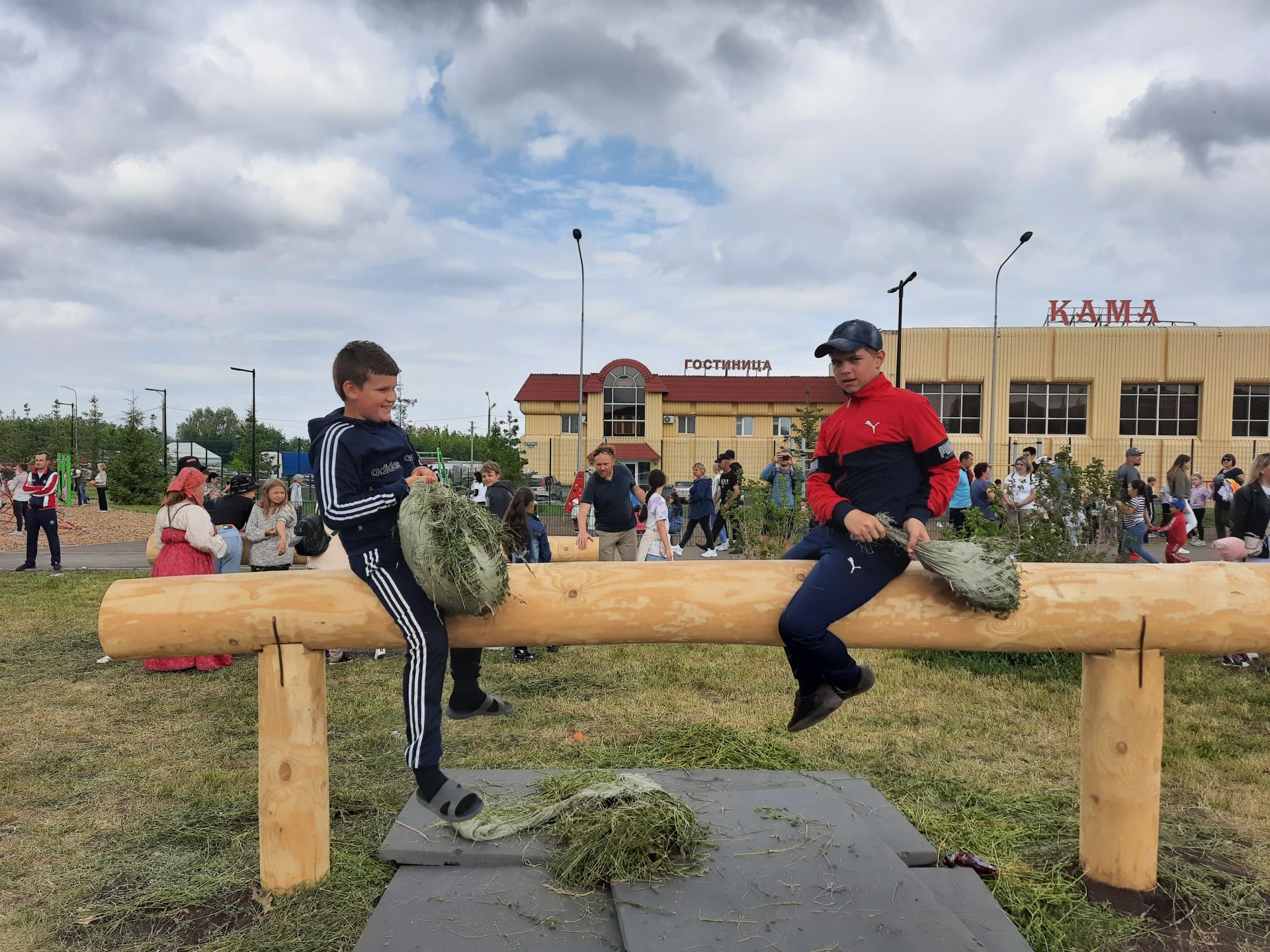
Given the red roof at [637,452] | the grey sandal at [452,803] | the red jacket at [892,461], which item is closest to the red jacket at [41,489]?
the grey sandal at [452,803]

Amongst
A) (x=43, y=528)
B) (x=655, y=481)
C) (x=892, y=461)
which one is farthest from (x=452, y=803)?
(x=43, y=528)

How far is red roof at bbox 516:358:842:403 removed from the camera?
40.9 meters

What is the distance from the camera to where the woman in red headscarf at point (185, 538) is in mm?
7734

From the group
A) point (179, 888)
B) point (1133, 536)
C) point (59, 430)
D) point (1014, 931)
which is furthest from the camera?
point (59, 430)

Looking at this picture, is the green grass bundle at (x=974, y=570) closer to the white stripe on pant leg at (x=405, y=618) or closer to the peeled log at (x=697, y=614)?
the peeled log at (x=697, y=614)

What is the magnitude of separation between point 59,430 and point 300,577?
6814cm

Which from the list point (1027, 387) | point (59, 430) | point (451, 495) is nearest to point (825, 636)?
point (451, 495)

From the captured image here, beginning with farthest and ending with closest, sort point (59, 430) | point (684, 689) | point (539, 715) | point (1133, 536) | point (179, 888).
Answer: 1. point (59, 430)
2. point (1133, 536)
3. point (684, 689)
4. point (539, 715)
5. point (179, 888)

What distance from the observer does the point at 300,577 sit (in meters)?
3.72

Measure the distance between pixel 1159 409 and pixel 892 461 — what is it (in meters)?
41.2

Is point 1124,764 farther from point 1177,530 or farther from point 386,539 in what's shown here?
point 1177,530

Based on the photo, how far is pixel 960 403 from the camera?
38750 mm

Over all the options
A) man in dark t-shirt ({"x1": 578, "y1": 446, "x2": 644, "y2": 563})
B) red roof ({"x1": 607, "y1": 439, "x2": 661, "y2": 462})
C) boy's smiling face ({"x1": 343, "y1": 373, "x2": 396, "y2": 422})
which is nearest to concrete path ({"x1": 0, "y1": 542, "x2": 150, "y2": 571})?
man in dark t-shirt ({"x1": 578, "y1": 446, "x2": 644, "y2": 563})

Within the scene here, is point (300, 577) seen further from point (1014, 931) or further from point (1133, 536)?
point (1133, 536)
